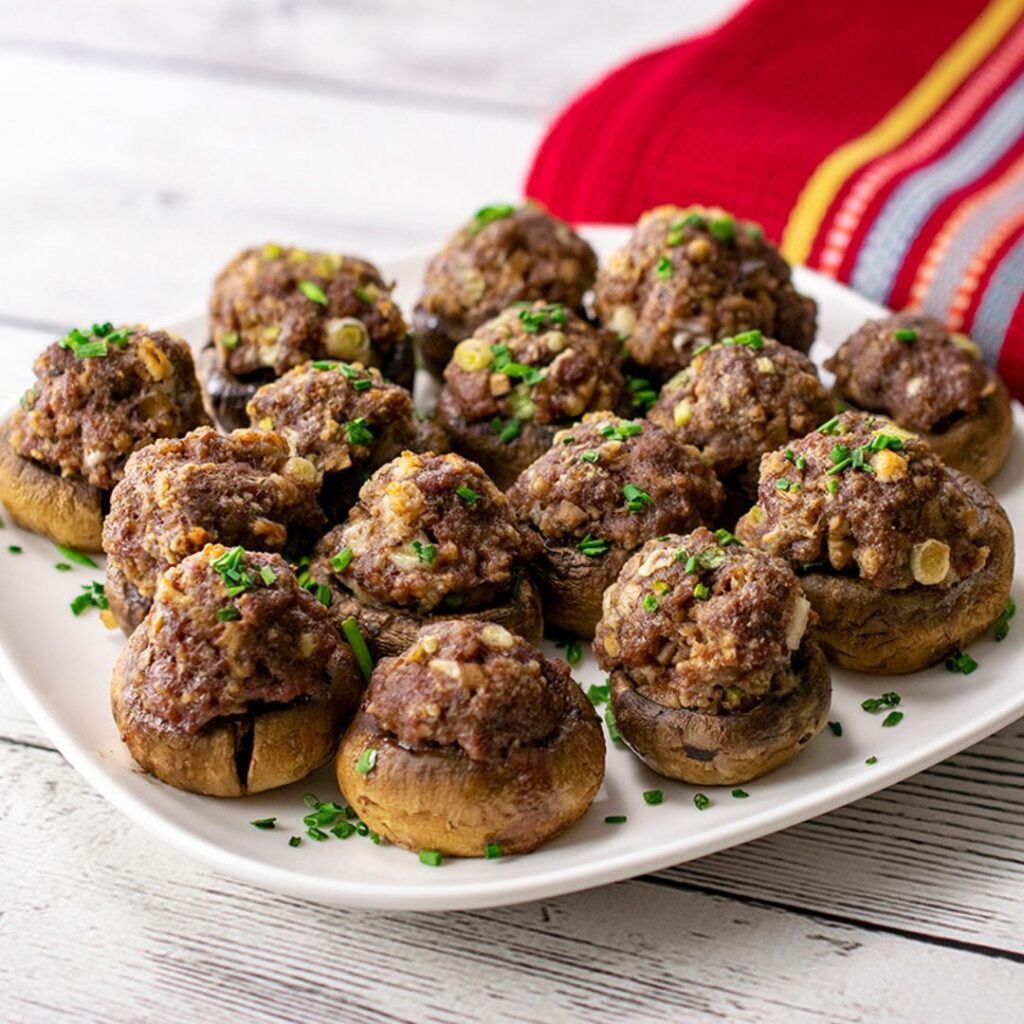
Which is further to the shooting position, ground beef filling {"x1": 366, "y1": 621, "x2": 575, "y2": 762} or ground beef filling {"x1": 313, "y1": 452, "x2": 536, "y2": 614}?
ground beef filling {"x1": 313, "y1": 452, "x2": 536, "y2": 614}

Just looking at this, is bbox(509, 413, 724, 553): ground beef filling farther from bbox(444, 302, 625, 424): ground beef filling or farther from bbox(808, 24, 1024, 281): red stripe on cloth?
bbox(808, 24, 1024, 281): red stripe on cloth

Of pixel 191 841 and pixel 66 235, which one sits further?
pixel 66 235

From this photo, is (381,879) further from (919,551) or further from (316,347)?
(316,347)

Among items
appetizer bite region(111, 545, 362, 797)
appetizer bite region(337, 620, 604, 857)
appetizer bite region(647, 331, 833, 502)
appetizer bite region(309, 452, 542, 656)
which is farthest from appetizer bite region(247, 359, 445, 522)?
appetizer bite region(337, 620, 604, 857)

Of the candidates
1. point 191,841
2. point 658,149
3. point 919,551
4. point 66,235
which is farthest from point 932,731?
point 66,235

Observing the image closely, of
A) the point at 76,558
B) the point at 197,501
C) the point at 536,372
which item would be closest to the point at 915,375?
the point at 536,372

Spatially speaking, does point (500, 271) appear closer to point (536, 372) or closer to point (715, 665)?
point (536, 372)
